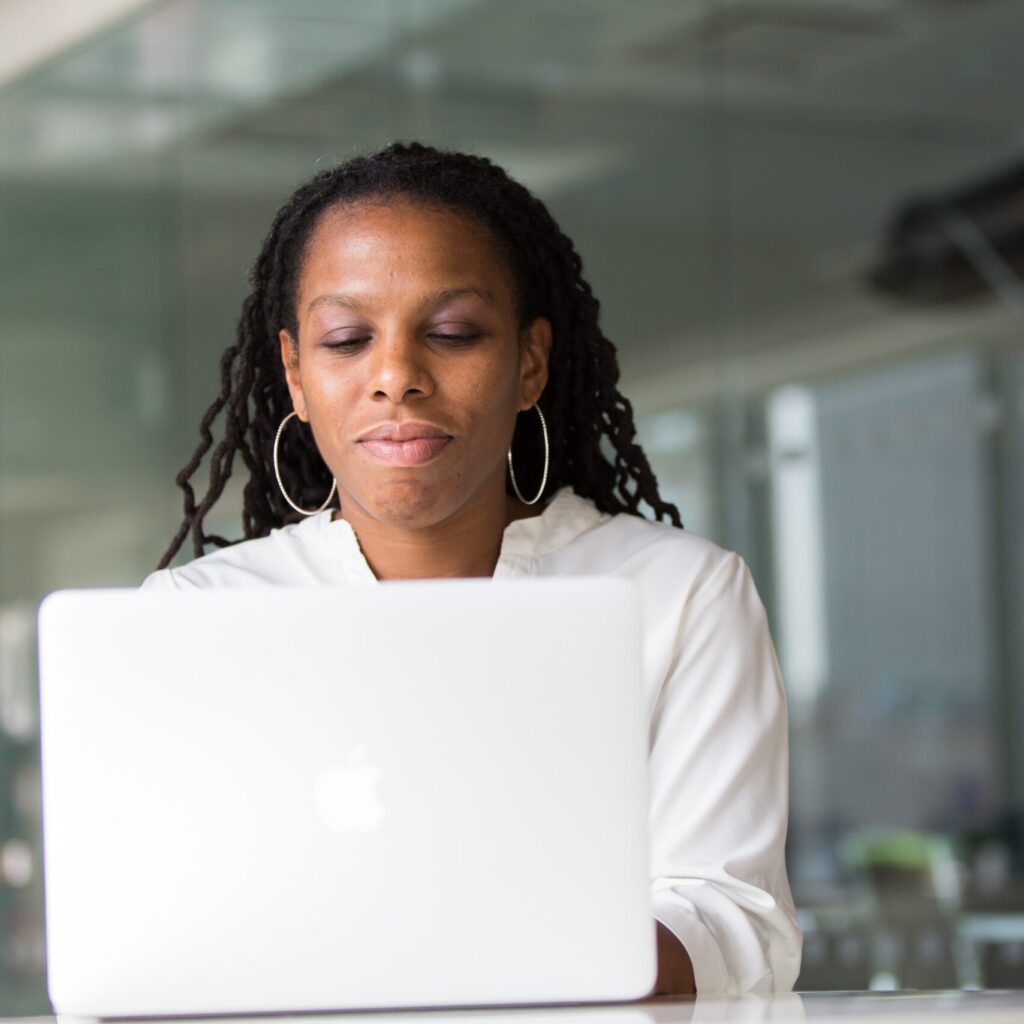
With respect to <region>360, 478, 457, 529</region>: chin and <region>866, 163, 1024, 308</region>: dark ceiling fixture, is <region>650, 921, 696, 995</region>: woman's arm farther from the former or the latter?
<region>866, 163, 1024, 308</region>: dark ceiling fixture

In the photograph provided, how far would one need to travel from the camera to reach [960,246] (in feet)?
19.3

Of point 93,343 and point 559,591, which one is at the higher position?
point 93,343

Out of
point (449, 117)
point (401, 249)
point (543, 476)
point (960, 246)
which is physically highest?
point (449, 117)

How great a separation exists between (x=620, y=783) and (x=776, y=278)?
4.07 metres

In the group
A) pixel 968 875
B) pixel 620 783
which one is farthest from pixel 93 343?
pixel 620 783

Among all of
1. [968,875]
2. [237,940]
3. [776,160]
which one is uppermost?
[776,160]

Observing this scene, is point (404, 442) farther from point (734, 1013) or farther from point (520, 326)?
point (734, 1013)

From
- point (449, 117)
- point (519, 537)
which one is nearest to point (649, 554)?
point (519, 537)

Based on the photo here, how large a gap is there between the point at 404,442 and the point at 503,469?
25 centimetres

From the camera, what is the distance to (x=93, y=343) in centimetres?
455

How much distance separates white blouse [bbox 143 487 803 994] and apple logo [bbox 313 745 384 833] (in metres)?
0.41

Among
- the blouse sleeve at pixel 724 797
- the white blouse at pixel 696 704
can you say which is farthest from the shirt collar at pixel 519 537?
the blouse sleeve at pixel 724 797

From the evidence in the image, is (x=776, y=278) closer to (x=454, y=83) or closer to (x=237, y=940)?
(x=454, y=83)

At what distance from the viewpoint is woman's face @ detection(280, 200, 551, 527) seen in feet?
6.33
